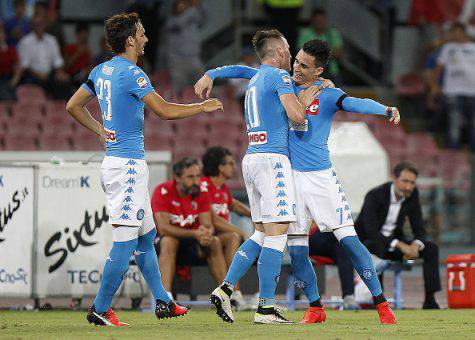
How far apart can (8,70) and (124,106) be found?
10.4 m

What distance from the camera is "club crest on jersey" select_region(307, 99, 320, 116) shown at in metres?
8.98

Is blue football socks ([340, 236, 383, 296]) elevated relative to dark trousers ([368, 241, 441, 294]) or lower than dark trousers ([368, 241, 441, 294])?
elevated

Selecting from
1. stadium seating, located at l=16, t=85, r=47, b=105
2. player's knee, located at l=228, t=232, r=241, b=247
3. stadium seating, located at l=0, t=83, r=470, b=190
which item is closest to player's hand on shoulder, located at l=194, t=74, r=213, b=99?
player's knee, located at l=228, t=232, r=241, b=247

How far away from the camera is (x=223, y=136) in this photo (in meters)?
18.9

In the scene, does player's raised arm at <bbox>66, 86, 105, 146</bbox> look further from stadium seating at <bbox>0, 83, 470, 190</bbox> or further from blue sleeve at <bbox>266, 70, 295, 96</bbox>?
stadium seating at <bbox>0, 83, 470, 190</bbox>

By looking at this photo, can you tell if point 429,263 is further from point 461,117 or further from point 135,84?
point 461,117

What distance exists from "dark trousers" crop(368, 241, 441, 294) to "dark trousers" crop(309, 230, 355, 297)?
45 cm

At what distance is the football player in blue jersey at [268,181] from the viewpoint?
342 inches

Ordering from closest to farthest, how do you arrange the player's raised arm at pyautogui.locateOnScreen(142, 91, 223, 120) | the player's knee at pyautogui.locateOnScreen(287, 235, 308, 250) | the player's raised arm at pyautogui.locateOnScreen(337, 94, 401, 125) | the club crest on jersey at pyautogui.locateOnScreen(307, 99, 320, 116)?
the player's raised arm at pyautogui.locateOnScreen(142, 91, 223, 120)
the player's raised arm at pyautogui.locateOnScreen(337, 94, 401, 125)
the club crest on jersey at pyautogui.locateOnScreen(307, 99, 320, 116)
the player's knee at pyautogui.locateOnScreen(287, 235, 308, 250)

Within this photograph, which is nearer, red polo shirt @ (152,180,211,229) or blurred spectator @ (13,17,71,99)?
red polo shirt @ (152,180,211,229)

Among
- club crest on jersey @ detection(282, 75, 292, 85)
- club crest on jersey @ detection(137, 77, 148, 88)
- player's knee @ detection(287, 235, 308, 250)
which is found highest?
club crest on jersey @ detection(282, 75, 292, 85)

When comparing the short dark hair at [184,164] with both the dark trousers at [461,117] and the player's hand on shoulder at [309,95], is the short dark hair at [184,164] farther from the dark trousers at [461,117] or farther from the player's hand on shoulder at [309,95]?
the dark trousers at [461,117]

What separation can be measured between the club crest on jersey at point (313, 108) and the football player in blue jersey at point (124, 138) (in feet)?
3.01

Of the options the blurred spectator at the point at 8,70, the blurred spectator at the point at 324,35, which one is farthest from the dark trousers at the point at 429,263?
the blurred spectator at the point at 8,70
